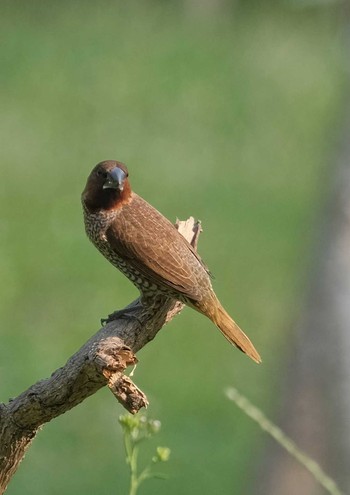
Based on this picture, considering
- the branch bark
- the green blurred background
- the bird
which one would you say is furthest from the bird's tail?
the green blurred background

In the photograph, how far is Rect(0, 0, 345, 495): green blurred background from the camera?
396 inches

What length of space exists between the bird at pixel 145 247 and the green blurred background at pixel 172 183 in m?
2.90

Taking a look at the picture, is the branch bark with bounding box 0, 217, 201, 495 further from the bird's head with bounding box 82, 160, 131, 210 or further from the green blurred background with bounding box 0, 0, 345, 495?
the green blurred background with bounding box 0, 0, 345, 495

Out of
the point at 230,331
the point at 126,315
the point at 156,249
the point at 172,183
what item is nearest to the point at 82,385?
the point at 126,315

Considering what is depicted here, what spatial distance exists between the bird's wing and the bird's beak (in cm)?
10

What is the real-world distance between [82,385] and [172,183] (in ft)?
34.9

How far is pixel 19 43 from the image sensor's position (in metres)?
17.8

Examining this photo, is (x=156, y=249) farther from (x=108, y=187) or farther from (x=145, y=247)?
(x=108, y=187)

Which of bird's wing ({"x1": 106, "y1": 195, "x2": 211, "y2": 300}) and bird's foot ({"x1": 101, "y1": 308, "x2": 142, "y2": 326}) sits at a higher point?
bird's wing ({"x1": 106, "y1": 195, "x2": 211, "y2": 300})

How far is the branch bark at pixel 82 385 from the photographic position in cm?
362

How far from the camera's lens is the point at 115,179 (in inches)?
193

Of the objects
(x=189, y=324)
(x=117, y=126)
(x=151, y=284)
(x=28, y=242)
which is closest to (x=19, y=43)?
(x=117, y=126)

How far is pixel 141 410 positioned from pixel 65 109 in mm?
12721

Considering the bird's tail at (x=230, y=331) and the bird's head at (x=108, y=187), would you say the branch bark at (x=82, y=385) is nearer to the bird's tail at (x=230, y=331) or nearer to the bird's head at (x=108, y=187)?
the bird's tail at (x=230, y=331)
